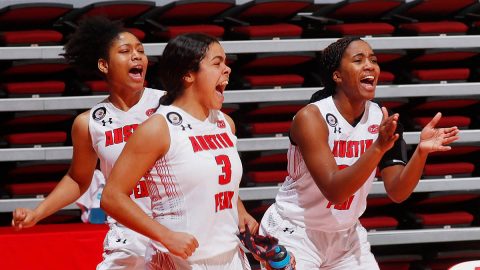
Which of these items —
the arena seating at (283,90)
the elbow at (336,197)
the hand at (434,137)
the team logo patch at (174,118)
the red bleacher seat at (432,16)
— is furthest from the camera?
the red bleacher seat at (432,16)

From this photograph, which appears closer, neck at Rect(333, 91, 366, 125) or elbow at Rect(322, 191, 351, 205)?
elbow at Rect(322, 191, 351, 205)

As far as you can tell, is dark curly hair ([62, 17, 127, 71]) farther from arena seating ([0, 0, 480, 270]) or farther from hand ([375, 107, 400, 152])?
arena seating ([0, 0, 480, 270])

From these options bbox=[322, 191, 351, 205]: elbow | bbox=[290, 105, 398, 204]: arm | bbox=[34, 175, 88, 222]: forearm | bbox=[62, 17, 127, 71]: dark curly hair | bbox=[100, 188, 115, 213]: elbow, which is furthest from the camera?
bbox=[62, 17, 127, 71]: dark curly hair

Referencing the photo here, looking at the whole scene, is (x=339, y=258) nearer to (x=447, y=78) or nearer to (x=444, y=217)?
(x=444, y=217)

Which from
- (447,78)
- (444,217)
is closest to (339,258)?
(444,217)

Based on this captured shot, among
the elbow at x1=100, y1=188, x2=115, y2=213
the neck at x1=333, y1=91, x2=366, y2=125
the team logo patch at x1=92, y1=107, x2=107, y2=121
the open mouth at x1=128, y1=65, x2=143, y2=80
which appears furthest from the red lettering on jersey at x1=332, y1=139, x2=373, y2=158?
the elbow at x1=100, y1=188, x2=115, y2=213

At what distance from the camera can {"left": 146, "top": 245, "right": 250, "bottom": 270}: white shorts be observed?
316 cm

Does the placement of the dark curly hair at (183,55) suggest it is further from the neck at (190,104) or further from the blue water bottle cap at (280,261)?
the blue water bottle cap at (280,261)

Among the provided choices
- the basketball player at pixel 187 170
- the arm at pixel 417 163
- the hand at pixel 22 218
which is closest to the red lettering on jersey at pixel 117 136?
the hand at pixel 22 218

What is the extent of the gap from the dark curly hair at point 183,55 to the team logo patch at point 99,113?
0.81 m

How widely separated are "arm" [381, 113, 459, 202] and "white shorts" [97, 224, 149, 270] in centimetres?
104

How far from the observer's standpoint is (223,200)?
3156mm

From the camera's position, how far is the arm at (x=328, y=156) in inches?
128

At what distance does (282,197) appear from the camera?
3.98 metres
